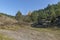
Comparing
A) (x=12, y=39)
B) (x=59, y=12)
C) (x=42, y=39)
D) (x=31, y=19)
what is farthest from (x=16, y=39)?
(x=31, y=19)

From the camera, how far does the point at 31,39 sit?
21.6 meters

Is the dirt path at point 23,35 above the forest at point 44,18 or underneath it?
underneath

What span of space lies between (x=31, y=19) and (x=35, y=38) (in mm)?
88630

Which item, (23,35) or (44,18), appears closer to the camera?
(23,35)

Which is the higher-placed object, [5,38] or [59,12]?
[59,12]

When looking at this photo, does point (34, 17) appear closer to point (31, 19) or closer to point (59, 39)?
point (31, 19)

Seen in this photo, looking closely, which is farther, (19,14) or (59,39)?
(19,14)

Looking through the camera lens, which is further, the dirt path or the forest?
the forest

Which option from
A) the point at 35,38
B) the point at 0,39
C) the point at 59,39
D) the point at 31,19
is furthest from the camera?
the point at 31,19

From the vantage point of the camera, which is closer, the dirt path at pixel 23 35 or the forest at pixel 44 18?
the dirt path at pixel 23 35

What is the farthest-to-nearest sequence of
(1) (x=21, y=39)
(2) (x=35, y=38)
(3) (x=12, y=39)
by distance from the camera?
(2) (x=35, y=38) → (1) (x=21, y=39) → (3) (x=12, y=39)

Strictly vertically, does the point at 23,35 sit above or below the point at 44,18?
below

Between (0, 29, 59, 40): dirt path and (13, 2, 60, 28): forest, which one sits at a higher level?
(13, 2, 60, 28): forest

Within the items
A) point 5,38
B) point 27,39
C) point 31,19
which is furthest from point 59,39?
point 31,19
